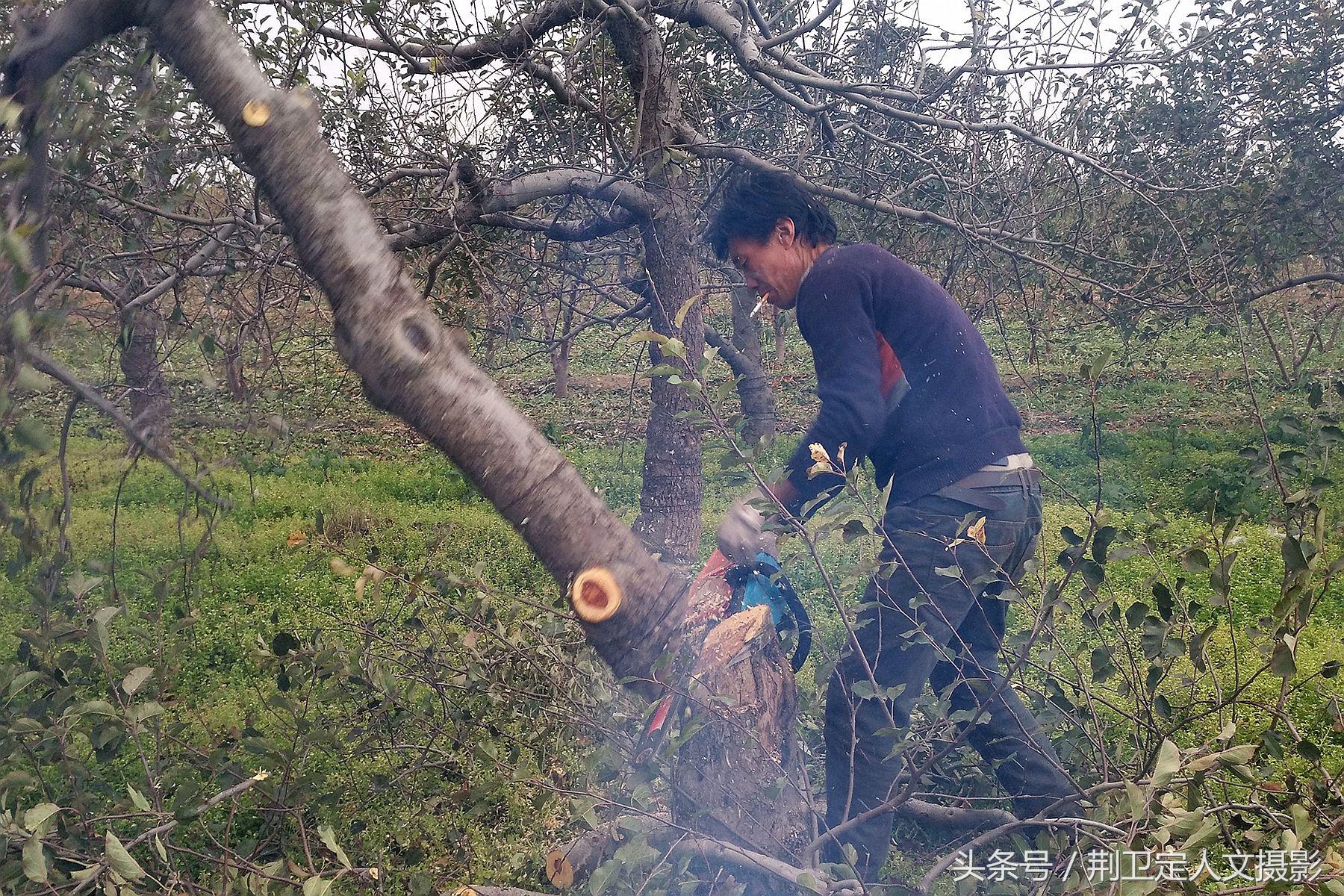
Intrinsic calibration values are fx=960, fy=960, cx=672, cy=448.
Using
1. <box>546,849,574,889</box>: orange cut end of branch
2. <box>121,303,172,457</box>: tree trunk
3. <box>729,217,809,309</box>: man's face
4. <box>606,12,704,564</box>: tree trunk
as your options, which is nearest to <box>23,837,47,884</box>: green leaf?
<box>121,303,172,457</box>: tree trunk

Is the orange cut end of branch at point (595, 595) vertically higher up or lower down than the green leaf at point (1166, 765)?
higher up

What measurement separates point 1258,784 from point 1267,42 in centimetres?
687

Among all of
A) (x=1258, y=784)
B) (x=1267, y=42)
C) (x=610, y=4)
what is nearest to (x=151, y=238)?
(x=610, y=4)

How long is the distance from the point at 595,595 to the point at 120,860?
89 centimetres

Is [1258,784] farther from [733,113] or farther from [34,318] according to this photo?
[733,113]

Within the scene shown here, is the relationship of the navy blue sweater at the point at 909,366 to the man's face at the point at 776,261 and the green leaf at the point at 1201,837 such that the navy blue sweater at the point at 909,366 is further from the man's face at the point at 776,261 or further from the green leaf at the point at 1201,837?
the green leaf at the point at 1201,837

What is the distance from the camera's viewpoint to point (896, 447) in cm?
255

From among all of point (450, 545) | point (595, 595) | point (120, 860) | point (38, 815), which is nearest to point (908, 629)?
point (595, 595)

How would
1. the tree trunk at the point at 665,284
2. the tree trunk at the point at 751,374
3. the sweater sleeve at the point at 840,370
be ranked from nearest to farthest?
the sweater sleeve at the point at 840,370
the tree trunk at the point at 665,284
the tree trunk at the point at 751,374

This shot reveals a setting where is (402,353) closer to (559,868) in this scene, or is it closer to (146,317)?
(559,868)

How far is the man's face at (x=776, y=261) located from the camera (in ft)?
8.57

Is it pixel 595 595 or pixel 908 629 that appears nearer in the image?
pixel 595 595

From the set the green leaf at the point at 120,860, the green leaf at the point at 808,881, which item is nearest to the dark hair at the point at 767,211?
the green leaf at the point at 808,881

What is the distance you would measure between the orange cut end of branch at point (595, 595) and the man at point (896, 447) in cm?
73
